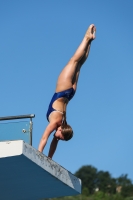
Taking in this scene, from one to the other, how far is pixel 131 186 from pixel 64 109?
246 ft

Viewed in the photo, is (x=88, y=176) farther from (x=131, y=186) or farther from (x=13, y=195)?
(x=13, y=195)

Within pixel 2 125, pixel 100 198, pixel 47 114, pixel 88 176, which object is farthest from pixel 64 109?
pixel 88 176

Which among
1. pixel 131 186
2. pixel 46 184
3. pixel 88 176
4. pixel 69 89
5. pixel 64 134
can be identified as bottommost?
pixel 46 184

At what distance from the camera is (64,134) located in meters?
12.7

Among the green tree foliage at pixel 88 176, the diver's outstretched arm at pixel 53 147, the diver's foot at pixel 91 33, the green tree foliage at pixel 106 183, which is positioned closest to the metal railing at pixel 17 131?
the diver's outstretched arm at pixel 53 147

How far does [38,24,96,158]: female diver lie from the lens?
12.9m

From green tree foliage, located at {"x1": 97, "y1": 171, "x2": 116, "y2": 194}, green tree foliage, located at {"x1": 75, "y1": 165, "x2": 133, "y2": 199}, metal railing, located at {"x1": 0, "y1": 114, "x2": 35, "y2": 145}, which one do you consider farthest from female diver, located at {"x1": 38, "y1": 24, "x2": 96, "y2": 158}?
green tree foliage, located at {"x1": 97, "y1": 171, "x2": 116, "y2": 194}

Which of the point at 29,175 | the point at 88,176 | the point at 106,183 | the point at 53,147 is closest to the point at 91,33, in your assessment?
the point at 53,147

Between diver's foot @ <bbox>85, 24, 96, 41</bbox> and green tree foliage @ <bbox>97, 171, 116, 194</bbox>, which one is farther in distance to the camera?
green tree foliage @ <bbox>97, 171, 116, 194</bbox>

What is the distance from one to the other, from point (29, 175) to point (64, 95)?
2.06 m

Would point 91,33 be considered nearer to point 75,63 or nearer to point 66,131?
point 75,63

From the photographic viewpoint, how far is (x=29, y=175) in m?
12.6

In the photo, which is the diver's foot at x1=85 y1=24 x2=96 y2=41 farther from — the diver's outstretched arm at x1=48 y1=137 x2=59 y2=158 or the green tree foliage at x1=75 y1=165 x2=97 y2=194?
the green tree foliage at x1=75 y1=165 x2=97 y2=194

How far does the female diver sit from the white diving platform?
1.91ft
